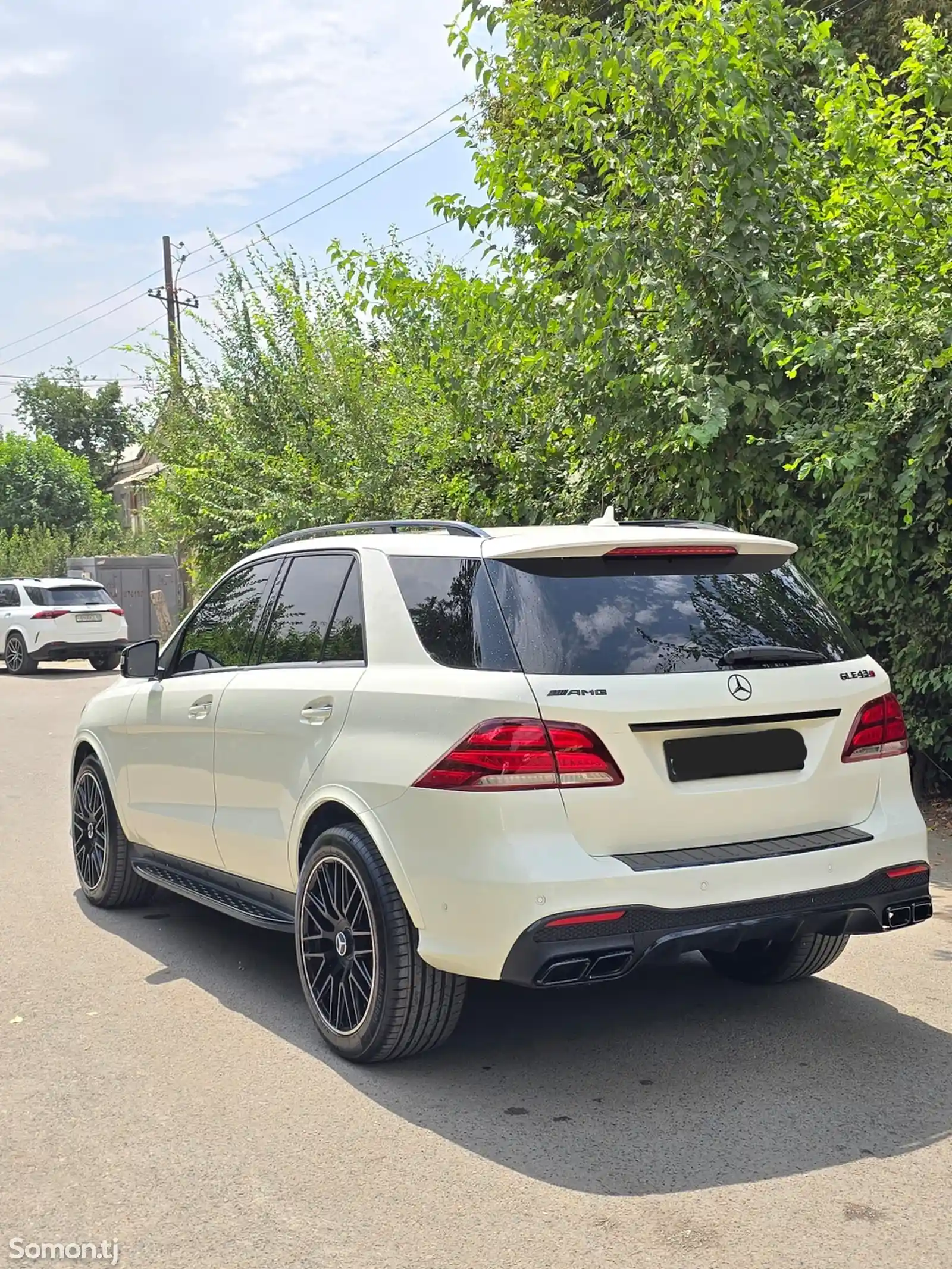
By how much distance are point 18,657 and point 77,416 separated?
2855 inches

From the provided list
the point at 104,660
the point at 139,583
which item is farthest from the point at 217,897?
the point at 139,583

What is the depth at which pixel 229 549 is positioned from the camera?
2175 centimetres

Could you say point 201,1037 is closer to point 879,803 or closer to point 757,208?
point 879,803

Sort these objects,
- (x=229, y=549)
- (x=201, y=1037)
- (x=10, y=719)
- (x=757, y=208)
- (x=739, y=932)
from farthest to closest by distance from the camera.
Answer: (x=229, y=549) → (x=10, y=719) → (x=757, y=208) → (x=201, y=1037) → (x=739, y=932)

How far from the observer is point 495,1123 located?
4.00 m

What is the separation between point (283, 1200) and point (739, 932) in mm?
1479

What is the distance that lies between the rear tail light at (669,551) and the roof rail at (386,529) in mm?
447

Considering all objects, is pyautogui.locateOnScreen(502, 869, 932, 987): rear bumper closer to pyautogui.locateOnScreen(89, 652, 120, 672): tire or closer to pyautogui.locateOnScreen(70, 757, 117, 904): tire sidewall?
pyautogui.locateOnScreen(70, 757, 117, 904): tire sidewall

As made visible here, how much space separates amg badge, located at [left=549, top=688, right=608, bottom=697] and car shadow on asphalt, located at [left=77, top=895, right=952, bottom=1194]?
123cm

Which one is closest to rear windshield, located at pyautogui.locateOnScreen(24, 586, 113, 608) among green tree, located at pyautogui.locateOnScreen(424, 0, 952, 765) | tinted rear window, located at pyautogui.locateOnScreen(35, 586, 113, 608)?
tinted rear window, located at pyautogui.locateOnScreen(35, 586, 113, 608)

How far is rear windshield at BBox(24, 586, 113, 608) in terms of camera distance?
24.5 m

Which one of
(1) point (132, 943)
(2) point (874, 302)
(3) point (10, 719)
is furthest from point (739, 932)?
(3) point (10, 719)

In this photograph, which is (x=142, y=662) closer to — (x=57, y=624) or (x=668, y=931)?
(x=668, y=931)

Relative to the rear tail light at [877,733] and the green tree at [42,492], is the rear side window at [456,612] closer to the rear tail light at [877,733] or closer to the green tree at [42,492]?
the rear tail light at [877,733]
